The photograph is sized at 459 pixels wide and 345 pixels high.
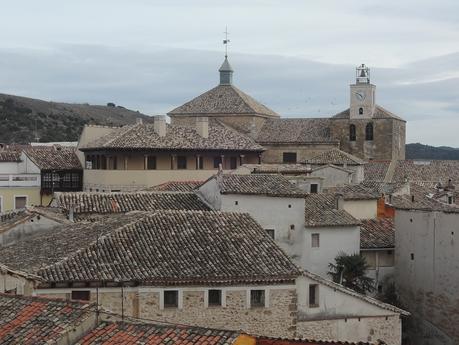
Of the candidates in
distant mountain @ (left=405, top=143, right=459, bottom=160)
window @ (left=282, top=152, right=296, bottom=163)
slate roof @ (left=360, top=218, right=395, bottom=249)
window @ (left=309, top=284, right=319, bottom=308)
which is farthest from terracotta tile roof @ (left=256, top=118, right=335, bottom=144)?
distant mountain @ (left=405, top=143, right=459, bottom=160)

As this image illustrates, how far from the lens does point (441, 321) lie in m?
30.5

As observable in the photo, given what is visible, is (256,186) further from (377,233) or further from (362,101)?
(362,101)

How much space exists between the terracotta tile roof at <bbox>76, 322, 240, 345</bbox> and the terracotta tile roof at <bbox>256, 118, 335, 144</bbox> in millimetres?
47511

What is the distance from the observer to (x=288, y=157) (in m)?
63.7

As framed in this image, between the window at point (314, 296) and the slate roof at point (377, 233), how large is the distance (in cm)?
938

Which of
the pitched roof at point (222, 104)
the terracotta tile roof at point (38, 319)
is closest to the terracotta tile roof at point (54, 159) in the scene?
the pitched roof at point (222, 104)

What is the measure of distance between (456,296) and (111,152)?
24.1 metres

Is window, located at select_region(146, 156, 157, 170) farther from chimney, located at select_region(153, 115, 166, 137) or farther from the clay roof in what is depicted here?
the clay roof

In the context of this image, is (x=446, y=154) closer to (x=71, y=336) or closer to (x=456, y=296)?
(x=456, y=296)

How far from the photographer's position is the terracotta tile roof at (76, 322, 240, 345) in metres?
Answer: 15.0

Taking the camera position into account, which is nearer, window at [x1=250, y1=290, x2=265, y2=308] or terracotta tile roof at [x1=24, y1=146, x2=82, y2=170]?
window at [x1=250, y1=290, x2=265, y2=308]

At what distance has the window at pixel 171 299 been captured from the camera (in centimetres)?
2312

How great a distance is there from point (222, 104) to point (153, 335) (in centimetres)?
5030

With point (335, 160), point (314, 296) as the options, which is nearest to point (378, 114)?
point (335, 160)
